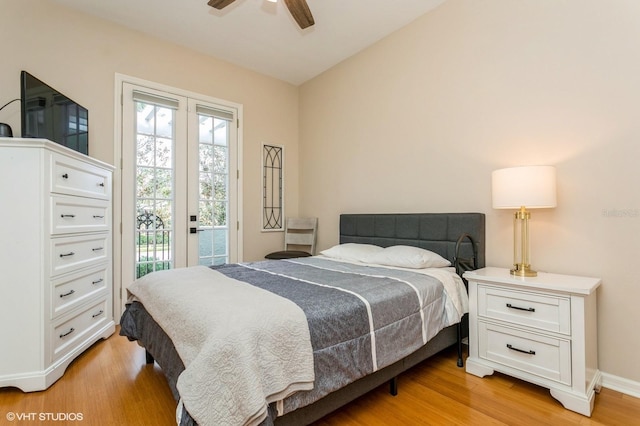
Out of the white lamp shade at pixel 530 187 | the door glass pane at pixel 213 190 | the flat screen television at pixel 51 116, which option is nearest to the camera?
the white lamp shade at pixel 530 187

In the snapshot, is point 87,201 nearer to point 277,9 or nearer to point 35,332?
point 35,332

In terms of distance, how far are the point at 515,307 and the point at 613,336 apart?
2.19 ft

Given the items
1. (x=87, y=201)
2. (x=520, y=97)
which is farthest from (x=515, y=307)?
(x=87, y=201)

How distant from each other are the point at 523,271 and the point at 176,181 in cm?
329

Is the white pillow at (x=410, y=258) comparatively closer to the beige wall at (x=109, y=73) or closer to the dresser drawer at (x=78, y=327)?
the beige wall at (x=109, y=73)

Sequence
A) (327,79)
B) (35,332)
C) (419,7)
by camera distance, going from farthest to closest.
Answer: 1. (327,79)
2. (419,7)
3. (35,332)

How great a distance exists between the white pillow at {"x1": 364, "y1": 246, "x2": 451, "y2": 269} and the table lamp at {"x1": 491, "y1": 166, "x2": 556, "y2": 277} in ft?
1.69

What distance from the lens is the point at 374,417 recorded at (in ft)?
5.31

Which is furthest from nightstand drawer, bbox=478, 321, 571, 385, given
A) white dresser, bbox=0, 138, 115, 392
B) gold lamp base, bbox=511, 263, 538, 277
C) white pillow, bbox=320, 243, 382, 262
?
white dresser, bbox=0, 138, 115, 392

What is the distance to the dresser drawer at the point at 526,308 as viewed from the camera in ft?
5.63

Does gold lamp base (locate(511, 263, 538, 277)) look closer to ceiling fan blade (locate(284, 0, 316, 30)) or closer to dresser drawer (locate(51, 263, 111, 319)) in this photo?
ceiling fan blade (locate(284, 0, 316, 30))

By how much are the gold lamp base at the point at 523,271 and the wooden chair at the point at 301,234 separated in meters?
2.42

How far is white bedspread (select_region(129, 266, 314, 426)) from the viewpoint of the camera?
1062 millimetres

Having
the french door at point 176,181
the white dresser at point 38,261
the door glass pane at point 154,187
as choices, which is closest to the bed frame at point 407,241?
the french door at point 176,181
